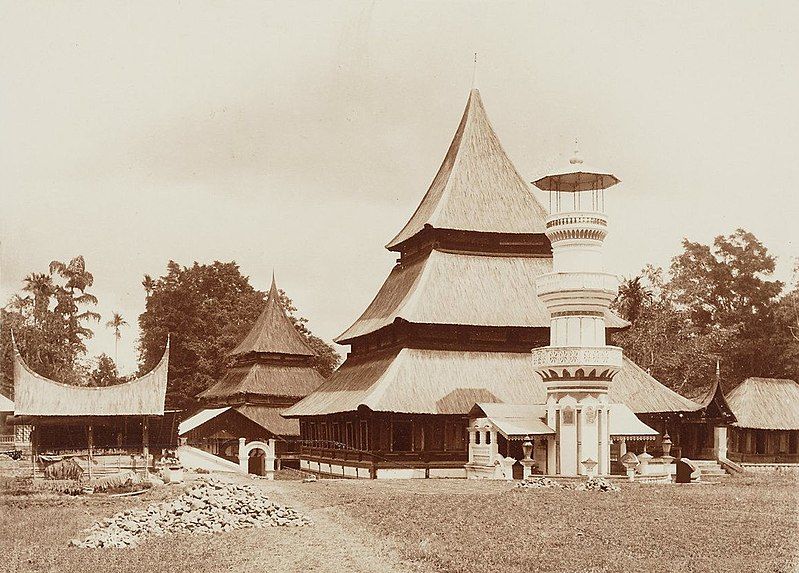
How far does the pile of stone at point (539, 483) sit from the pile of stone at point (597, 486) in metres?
0.56

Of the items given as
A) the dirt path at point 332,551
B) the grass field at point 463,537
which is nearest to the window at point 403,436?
the grass field at point 463,537

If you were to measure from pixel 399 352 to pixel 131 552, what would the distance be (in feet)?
68.3

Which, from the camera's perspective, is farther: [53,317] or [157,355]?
[157,355]

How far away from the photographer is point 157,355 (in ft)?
206

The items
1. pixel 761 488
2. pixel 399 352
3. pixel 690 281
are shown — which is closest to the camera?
pixel 761 488

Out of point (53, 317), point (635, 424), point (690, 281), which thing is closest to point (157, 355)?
point (53, 317)

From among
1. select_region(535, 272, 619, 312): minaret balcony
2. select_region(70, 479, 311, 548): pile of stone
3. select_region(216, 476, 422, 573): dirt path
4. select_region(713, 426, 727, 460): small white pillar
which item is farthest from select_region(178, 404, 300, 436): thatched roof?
select_region(216, 476, 422, 573): dirt path

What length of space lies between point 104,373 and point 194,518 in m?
40.6

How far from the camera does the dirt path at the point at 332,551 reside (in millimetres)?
16797

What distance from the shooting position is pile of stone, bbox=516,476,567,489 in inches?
1155

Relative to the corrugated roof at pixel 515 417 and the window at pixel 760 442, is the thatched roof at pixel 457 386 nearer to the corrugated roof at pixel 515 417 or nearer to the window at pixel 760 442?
the corrugated roof at pixel 515 417

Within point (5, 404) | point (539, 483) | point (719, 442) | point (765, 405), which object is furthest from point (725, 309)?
point (5, 404)

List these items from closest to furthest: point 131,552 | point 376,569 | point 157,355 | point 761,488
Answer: point 376,569
point 131,552
point 761,488
point 157,355

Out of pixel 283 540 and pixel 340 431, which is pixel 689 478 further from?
pixel 283 540
